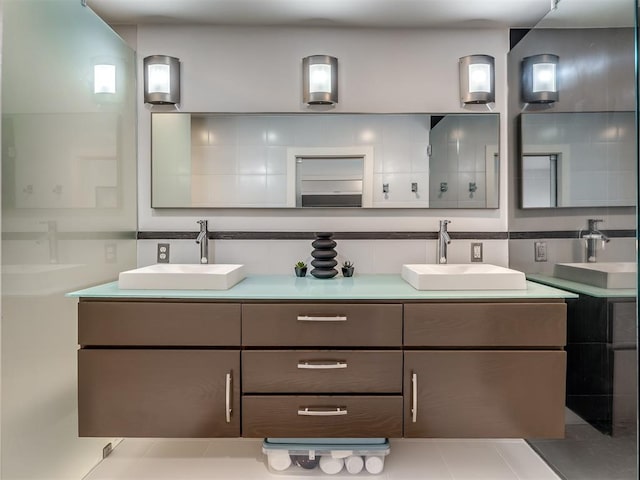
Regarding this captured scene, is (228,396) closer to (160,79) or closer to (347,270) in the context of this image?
(347,270)

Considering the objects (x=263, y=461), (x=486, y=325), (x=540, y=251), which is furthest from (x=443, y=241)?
(x=263, y=461)

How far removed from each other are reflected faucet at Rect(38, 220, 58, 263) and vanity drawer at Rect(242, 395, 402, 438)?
926mm

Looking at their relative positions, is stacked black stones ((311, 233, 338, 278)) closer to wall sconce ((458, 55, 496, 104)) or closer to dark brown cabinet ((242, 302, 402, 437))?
dark brown cabinet ((242, 302, 402, 437))

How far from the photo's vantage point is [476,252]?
86.7 inches

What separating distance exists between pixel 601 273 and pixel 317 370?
112cm

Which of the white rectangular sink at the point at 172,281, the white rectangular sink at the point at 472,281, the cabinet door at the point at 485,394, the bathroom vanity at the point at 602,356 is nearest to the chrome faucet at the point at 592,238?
the bathroom vanity at the point at 602,356

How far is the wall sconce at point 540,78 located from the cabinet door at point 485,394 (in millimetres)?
1161

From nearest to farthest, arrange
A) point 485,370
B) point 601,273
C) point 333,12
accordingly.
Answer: point 601,273 < point 485,370 < point 333,12

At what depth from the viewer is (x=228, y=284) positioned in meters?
1.70

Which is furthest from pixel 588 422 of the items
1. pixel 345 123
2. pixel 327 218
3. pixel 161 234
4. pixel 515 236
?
pixel 161 234

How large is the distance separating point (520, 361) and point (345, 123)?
1.42 meters

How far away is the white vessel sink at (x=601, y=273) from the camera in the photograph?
134cm

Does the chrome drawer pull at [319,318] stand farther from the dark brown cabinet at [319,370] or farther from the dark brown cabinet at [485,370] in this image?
the dark brown cabinet at [485,370]

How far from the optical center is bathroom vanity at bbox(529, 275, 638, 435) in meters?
1.37
